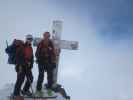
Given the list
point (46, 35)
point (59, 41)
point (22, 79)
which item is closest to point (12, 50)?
point (22, 79)

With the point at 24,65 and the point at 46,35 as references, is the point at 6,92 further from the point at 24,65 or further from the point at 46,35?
the point at 46,35

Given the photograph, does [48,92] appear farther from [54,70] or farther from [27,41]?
[27,41]

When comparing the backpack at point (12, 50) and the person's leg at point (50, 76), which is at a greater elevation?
the backpack at point (12, 50)

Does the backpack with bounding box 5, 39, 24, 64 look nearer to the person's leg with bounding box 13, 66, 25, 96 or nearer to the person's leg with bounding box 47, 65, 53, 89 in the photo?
the person's leg with bounding box 13, 66, 25, 96

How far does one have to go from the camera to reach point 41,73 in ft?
51.8

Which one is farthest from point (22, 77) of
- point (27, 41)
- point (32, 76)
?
point (27, 41)

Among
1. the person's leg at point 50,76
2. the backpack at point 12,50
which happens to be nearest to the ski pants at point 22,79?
the backpack at point 12,50

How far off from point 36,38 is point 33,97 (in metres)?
3.20

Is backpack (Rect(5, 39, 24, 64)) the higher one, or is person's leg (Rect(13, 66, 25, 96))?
backpack (Rect(5, 39, 24, 64))

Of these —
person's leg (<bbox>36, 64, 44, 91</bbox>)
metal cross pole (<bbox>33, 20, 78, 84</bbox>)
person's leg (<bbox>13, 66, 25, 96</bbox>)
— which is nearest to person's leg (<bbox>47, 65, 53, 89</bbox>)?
person's leg (<bbox>36, 64, 44, 91</bbox>)

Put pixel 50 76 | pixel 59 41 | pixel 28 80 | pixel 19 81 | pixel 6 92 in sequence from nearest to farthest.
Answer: pixel 19 81 → pixel 28 80 → pixel 50 76 → pixel 6 92 → pixel 59 41

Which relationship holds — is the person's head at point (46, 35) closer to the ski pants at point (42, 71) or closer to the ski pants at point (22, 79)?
the ski pants at point (42, 71)

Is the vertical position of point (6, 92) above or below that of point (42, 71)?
below

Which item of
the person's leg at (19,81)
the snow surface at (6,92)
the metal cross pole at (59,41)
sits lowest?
the snow surface at (6,92)
